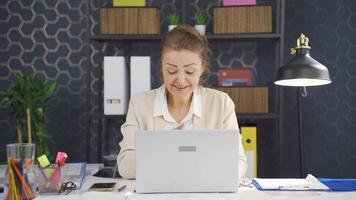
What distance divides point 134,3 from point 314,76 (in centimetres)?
123

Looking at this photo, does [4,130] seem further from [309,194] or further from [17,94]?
[309,194]

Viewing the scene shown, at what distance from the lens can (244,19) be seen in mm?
2672

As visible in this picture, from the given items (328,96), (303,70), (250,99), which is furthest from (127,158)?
(328,96)

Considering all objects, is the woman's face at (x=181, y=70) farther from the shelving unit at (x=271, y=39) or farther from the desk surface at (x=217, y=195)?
the shelving unit at (x=271, y=39)

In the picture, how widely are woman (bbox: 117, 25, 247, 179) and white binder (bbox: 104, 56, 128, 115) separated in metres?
0.65

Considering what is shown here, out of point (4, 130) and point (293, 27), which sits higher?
point (293, 27)

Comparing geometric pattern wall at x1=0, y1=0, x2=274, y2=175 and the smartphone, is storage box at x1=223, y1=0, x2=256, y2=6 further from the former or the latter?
the smartphone

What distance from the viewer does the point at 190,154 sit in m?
1.40

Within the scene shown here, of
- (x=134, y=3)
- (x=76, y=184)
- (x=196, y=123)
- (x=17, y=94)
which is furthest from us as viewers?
(x=134, y=3)

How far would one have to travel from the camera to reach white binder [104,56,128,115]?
2648mm

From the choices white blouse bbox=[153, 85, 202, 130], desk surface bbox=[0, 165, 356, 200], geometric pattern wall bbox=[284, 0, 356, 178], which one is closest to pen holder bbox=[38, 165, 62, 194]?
desk surface bbox=[0, 165, 356, 200]

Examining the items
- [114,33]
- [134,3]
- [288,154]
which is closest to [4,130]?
[114,33]

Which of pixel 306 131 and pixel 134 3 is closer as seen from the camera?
pixel 134 3

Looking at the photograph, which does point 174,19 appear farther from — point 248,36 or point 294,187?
point 294,187
